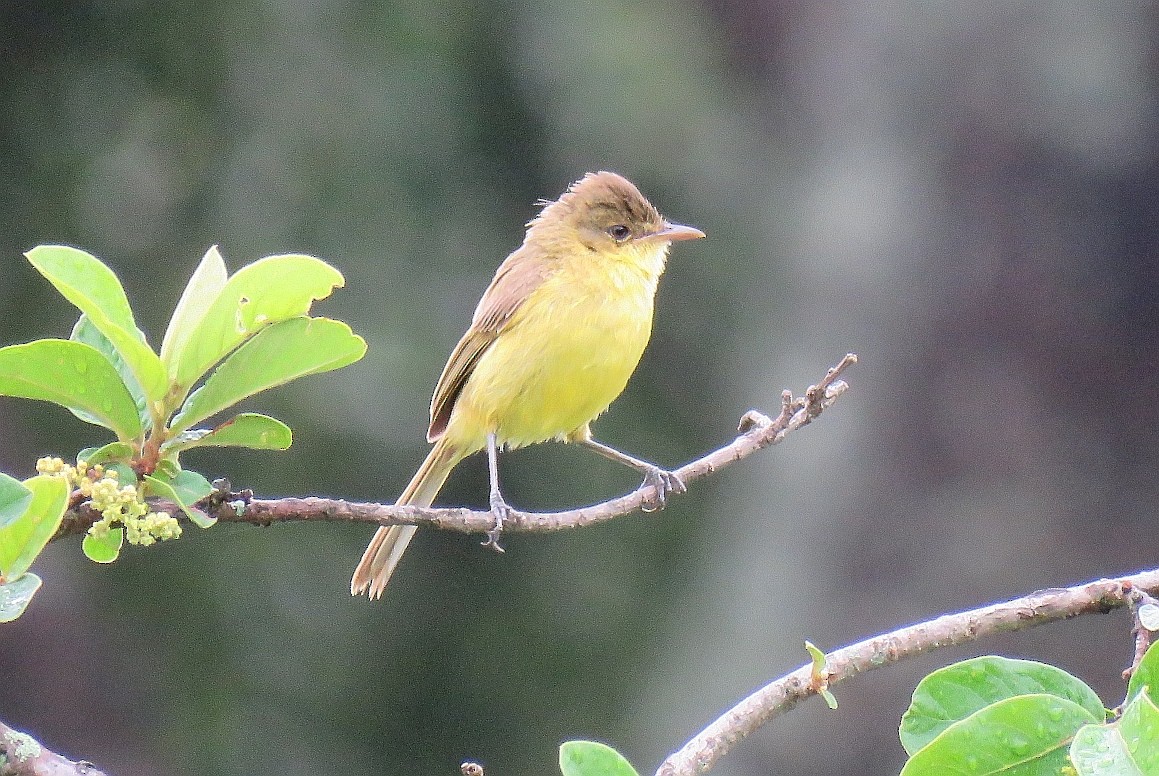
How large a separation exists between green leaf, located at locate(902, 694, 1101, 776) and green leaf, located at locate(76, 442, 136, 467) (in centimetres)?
136

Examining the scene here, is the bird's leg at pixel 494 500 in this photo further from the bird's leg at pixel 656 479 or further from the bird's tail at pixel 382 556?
the bird's leg at pixel 656 479

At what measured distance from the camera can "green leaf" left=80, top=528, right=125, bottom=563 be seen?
2.28m

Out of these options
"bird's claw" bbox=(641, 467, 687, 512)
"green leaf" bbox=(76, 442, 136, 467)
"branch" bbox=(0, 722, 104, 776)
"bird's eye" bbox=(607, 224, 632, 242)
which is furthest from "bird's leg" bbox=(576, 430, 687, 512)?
"branch" bbox=(0, 722, 104, 776)

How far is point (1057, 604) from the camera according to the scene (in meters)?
2.50

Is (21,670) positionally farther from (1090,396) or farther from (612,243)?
(1090,396)

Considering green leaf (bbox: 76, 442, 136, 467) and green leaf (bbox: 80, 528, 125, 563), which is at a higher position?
green leaf (bbox: 76, 442, 136, 467)

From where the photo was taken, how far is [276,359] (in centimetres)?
238

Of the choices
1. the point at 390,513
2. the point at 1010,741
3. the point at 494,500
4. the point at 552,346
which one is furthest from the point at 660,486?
the point at 1010,741

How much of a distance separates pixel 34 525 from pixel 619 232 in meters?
3.73

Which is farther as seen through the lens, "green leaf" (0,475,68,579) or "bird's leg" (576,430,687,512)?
"bird's leg" (576,430,687,512)

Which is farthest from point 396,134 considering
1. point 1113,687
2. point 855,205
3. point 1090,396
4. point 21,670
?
point 1113,687

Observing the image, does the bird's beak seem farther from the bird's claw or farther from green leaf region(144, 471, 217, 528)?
green leaf region(144, 471, 217, 528)

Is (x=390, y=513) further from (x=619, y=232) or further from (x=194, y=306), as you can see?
(x=619, y=232)

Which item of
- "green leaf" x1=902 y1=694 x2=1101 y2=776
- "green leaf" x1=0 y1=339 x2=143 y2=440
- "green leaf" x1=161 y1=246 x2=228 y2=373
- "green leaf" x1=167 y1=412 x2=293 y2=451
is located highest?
"green leaf" x1=161 y1=246 x2=228 y2=373
